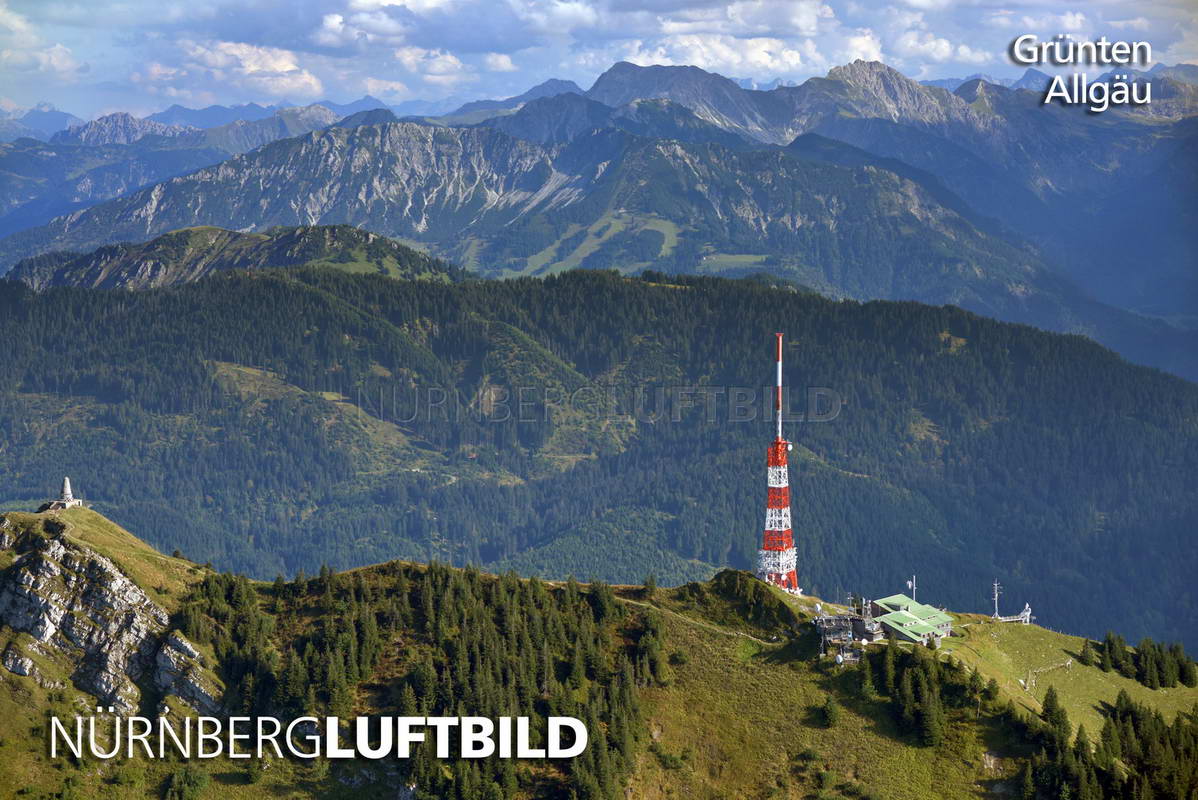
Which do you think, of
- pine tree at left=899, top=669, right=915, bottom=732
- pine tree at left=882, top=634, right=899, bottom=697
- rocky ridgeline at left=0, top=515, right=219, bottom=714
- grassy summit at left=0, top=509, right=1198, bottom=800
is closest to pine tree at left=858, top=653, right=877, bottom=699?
grassy summit at left=0, top=509, right=1198, bottom=800

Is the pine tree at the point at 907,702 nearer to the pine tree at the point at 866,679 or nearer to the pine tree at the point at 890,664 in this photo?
the pine tree at the point at 890,664

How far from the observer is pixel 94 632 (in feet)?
612

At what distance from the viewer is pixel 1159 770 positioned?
6914 inches

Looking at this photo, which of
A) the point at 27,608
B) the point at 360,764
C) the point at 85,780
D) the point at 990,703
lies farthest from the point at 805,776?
the point at 27,608

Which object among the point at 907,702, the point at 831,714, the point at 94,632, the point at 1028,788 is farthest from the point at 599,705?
the point at 94,632

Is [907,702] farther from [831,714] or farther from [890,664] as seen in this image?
[831,714]

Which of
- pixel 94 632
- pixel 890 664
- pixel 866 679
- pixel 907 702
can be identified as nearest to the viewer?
pixel 907 702

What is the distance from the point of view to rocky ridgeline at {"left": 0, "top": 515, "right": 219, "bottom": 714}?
18350 cm

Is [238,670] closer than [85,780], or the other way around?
[85,780]

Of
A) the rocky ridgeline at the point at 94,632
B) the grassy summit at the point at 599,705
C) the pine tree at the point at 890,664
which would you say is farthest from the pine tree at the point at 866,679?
the rocky ridgeline at the point at 94,632

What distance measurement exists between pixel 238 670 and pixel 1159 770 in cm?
12091

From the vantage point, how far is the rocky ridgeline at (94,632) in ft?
602

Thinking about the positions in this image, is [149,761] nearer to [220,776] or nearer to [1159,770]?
[220,776]

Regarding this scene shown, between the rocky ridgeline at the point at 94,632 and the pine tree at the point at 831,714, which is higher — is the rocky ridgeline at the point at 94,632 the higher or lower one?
the higher one
